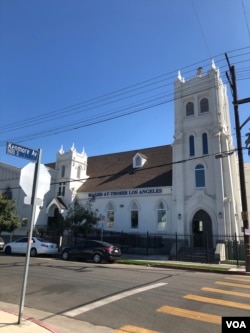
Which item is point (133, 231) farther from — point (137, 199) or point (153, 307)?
point (153, 307)

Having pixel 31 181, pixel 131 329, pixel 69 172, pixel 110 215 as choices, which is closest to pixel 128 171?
pixel 110 215

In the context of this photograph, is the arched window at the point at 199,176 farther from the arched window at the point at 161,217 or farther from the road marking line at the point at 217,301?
the road marking line at the point at 217,301

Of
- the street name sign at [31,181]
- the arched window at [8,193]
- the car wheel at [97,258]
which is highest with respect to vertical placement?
the arched window at [8,193]

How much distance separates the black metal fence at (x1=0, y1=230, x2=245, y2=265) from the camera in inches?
895

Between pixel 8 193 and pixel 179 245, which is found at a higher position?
pixel 8 193

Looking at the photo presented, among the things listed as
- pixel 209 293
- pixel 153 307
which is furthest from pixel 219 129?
pixel 153 307

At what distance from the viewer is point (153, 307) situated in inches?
323

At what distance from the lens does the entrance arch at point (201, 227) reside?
85.0ft

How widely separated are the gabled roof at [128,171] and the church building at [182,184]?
113 millimetres

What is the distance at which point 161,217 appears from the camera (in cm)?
2862

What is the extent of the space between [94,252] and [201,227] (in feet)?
33.6

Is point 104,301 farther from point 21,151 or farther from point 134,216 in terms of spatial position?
point 134,216

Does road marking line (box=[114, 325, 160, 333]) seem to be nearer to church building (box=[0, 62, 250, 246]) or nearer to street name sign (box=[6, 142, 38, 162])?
street name sign (box=[6, 142, 38, 162])

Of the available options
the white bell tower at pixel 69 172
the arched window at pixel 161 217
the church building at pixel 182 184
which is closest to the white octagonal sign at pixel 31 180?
the church building at pixel 182 184
